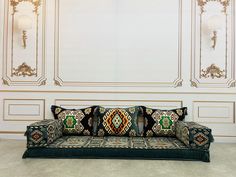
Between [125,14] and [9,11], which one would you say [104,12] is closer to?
[125,14]

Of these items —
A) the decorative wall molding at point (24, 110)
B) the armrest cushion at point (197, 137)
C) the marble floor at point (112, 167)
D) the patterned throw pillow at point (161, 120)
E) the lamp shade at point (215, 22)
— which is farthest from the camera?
the decorative wall molding at point (24, 110)

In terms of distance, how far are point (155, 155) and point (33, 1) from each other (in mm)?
2663

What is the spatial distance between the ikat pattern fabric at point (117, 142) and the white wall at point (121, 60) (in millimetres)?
578

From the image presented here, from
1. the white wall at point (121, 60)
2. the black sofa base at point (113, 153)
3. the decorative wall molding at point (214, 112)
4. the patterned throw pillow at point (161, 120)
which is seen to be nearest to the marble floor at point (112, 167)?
the black sofa base at point (113, 153)

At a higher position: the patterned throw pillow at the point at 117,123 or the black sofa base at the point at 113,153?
the patterned throw pillow at the point at 117,123

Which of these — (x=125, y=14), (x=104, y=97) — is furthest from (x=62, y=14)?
(x=104, y=97)

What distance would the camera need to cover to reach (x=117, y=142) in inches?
96.7

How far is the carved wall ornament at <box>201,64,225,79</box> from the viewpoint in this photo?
3074mm

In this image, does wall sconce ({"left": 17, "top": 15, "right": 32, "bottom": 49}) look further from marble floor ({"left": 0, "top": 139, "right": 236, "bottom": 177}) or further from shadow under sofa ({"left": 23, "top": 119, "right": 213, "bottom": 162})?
marble floor ({"left": 0, "top": 139, "right": 236, "bottom": 177})

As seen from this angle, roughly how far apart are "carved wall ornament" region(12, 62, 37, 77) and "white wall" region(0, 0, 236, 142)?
0.02m

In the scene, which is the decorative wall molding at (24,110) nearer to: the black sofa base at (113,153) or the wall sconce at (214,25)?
the black sofa base at (113,153)

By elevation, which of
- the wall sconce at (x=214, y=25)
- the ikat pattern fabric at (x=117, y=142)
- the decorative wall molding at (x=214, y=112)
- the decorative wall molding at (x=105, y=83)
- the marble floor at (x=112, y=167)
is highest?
the wall sconce at (x=214, y=25)

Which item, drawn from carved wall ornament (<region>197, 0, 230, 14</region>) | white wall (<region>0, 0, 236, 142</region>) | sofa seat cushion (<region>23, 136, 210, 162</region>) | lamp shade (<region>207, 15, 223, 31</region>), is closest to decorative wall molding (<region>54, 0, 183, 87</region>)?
white wall (<region>0, 0, 236, 142</region>)

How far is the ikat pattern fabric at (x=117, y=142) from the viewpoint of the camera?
229 centimetres
